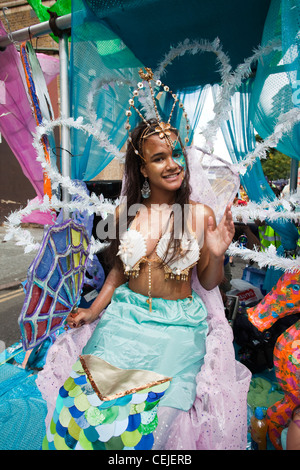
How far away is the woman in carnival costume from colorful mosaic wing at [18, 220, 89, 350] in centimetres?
14

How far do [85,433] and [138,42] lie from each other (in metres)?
2.36

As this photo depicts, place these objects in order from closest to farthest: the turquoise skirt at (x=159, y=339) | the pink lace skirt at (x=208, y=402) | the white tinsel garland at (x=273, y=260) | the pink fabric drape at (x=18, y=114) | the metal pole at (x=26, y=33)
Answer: the pink lace skirt at (x=208, y=402) < the turquoise skirt at (x=159, y=339) < the white tinsel garland at (x=273, y=260) < the metal pole at (x=26, y=33) < the pink fabric drape at (x=18, y=114)

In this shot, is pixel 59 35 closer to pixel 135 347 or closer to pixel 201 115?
pixel 201 115

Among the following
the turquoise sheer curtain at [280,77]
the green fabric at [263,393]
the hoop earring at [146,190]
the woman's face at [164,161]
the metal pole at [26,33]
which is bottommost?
the green fabric at [263,393]

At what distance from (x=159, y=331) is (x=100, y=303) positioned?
0.45m

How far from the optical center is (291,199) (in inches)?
62.1

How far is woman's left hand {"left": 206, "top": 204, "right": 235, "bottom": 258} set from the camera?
1.42m

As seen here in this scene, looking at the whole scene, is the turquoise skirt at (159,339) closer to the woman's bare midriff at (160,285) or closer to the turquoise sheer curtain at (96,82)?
the woman's bare midriff at (160,285)

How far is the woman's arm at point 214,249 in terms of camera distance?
1.42 meters

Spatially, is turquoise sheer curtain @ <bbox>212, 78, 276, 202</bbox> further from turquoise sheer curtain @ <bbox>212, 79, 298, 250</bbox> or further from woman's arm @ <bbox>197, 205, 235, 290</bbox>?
woman's arm @ <bbox>197, 205, 235, 290</bbox>

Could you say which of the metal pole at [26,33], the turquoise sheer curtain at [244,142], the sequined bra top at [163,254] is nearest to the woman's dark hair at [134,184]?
the sequined bra top at [163,254]

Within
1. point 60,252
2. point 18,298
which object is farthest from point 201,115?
point 18,298

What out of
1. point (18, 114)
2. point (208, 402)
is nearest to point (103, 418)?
point (208, 402)

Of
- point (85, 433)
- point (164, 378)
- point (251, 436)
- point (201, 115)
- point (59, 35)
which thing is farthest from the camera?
point (201, 115)
